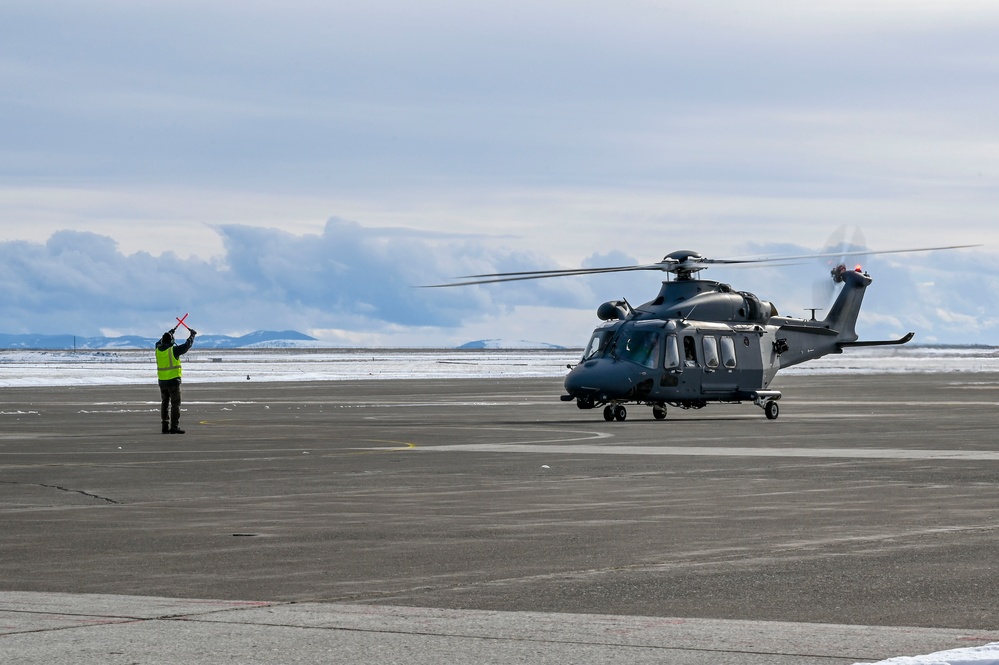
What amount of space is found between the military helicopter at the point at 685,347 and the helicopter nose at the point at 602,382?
0.08 ft

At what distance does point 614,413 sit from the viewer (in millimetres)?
36250

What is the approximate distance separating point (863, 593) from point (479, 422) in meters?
24.7

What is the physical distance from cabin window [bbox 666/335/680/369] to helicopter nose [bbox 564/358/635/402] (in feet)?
4.41

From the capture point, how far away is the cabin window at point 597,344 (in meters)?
36.7

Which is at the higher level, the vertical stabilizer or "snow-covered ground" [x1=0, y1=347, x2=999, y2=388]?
the vertical stabilizer

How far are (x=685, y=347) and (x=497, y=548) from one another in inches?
987

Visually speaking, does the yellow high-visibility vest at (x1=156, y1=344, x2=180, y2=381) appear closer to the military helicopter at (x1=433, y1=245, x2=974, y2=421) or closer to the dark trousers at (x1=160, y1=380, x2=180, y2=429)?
the dark trousers at (x1=160, y1=380, x2=180, y2=429)

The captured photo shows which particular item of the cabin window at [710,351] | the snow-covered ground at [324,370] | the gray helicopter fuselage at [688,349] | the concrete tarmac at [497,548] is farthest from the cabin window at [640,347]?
the snow-covered ground at [324,370]

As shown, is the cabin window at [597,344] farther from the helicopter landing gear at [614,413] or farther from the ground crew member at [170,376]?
the ground crew member at [170,376]

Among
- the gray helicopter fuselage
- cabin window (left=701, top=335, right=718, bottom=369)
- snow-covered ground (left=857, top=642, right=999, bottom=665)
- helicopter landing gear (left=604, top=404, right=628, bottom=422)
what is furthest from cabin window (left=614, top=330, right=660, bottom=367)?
snow-covered ground (left=857, top=642, right=999, bottom=665)

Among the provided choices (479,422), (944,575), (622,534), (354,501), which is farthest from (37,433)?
(944,575)

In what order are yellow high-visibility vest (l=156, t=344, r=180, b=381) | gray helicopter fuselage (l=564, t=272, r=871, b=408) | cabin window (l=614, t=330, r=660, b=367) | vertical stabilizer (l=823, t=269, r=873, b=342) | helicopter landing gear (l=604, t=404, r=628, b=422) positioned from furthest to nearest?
vertical stabilizer (l=823, t=269, r=873, b=342) < cabin window (l=614, t=330, r=660, b=367) < helicopter landing gear (l=604, t=404, r=628, b=422) < gray helicopter fuselage (l=564, t=272, r=871, b=408) < yellow high-visibility vest (l=156, t=344, r=180, b=381)

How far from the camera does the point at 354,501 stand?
Result: 16656mm

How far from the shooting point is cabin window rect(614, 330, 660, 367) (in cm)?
3616
